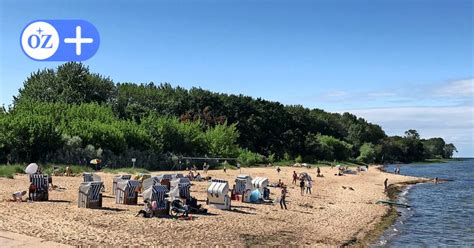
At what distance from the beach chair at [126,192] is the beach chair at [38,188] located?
330cm

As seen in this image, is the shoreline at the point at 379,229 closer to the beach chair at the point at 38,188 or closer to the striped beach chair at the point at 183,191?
the striped beach chair at the point at 183,191

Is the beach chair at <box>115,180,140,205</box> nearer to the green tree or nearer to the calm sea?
the calm sea

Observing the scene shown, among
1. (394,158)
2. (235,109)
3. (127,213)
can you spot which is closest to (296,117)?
(235,109)

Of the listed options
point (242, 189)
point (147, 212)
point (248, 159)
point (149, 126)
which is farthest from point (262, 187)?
point (248, 159)

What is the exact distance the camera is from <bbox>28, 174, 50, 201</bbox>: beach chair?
22.5 meters

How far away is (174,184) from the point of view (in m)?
25.9

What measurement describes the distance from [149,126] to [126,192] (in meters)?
38.8

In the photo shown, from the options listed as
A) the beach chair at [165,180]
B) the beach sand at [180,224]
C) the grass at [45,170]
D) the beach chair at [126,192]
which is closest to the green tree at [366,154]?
the grass at [45,170]

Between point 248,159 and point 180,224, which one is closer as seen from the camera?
point 180,224

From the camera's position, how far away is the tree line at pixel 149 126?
4594 centimetres

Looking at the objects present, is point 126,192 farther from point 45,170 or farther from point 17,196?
point 45,170

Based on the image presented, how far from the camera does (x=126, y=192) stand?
2352 centimetres

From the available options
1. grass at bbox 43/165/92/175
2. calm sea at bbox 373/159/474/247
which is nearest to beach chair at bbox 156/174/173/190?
calm sea at bbox 373/159/474/247

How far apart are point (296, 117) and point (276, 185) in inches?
2966
